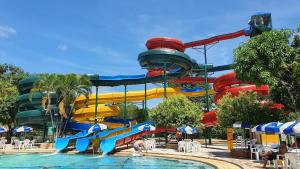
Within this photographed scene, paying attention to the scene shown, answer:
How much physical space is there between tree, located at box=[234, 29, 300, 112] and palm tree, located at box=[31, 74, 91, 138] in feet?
60.5

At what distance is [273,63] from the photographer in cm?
1482

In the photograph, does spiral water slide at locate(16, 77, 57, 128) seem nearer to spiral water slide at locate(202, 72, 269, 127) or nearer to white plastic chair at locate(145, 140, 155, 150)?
white plastic chair at locate(145, 140, 155, 150)

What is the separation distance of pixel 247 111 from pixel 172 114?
8.13 meters

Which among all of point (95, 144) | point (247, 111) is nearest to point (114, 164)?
point (95, 144)

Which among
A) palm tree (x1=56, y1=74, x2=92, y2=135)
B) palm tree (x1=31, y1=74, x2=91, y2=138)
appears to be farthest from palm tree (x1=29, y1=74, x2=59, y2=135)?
palm tree (x1=56, y1=74, x2=92, y2=135)

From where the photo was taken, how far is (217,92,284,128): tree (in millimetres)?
15734

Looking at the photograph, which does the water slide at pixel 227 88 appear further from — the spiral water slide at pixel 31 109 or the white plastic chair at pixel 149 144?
the spiral water slide at pixel 31 109

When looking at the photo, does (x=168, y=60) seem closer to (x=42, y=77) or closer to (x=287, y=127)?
(x=42, y=77)

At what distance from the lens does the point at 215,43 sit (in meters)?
42.2

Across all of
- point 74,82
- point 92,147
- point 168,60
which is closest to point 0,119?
point 74,82

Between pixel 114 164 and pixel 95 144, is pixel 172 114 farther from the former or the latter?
pixel 114 164

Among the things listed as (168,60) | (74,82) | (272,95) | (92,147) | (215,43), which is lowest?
(92,147)

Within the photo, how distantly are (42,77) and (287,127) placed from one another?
26182 millimetres

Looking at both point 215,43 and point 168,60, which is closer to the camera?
point 168,60
